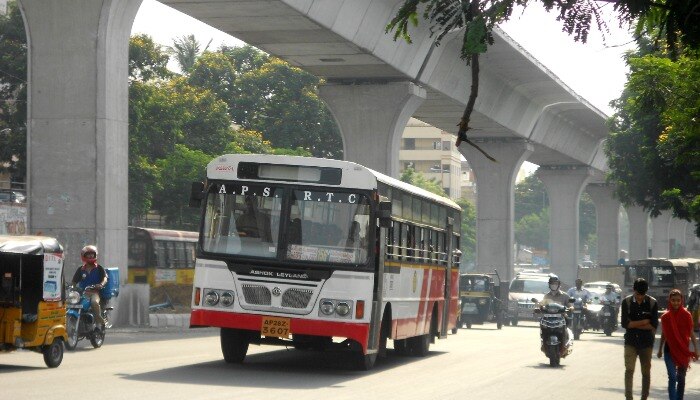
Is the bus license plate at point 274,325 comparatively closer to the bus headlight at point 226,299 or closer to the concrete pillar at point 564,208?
the bus headlight at point 226,299

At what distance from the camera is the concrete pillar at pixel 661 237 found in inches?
3885

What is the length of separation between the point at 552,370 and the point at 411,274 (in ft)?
8.91

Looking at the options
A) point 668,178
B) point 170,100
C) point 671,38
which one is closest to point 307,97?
point 170,100

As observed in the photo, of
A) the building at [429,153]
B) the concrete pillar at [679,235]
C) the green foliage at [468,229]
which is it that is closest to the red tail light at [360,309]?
the concrete pillar at [679,235]

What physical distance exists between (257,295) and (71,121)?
1028 centimetres

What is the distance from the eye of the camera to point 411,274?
2067 cm

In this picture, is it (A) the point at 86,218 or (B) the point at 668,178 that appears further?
(B) the point at 668,178

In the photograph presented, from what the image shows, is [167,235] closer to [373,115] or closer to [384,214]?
[373,115]

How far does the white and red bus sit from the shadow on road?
17.7 inches

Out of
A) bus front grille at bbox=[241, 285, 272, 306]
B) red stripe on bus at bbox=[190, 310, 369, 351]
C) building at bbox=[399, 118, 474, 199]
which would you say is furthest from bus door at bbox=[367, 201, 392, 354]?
building at bbox=[399, 118, 474, 199]

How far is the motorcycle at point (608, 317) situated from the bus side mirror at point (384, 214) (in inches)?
Result: 918

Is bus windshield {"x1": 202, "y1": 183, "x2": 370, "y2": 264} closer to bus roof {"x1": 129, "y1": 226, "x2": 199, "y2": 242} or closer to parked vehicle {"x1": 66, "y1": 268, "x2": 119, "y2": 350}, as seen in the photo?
parked vehicle {"x1": 66, "y1": 268, "x2": 119, "y2": 350}

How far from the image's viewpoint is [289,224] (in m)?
17.3

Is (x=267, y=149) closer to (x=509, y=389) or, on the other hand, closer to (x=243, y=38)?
(x=243, y=38)
